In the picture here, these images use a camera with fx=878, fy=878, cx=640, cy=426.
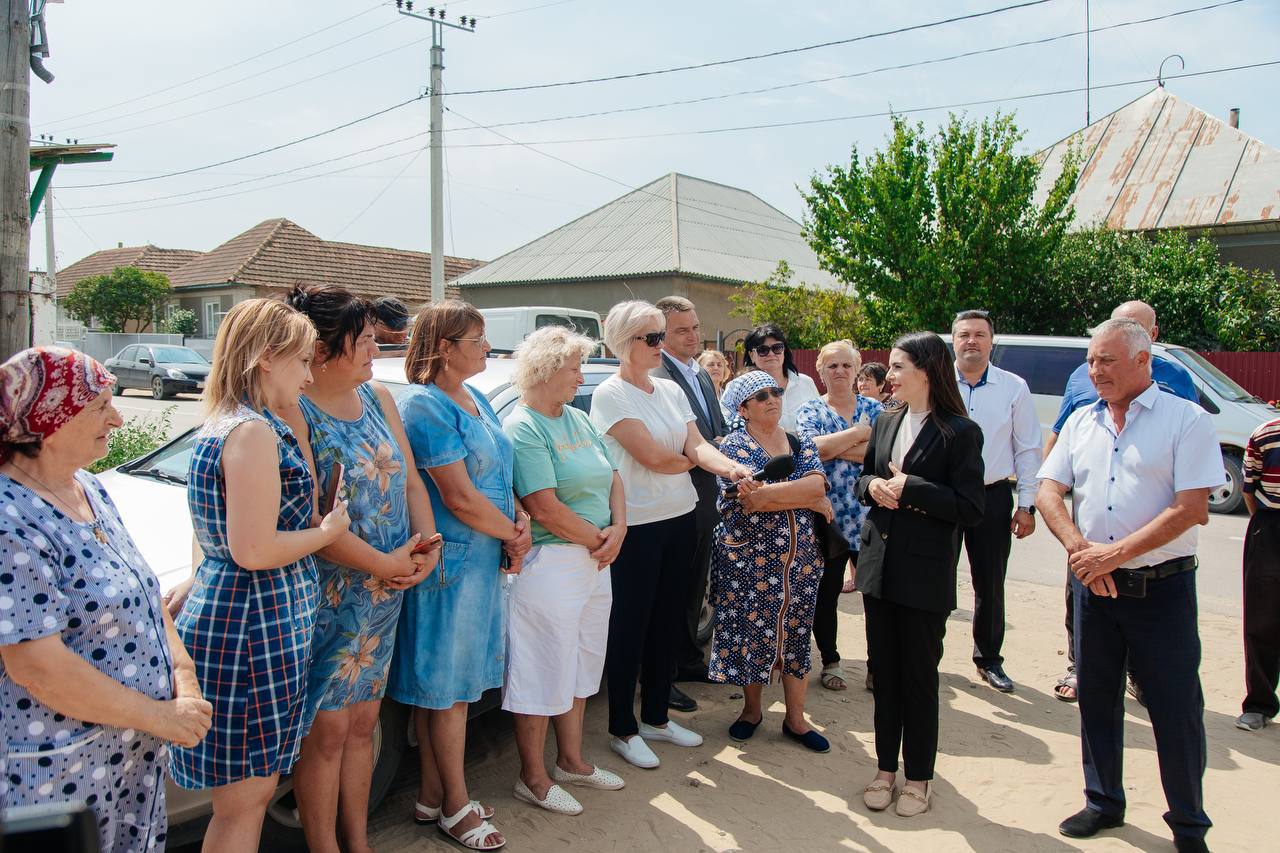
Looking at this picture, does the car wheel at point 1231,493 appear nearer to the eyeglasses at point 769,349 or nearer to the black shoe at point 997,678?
the black shoe at point 997,678

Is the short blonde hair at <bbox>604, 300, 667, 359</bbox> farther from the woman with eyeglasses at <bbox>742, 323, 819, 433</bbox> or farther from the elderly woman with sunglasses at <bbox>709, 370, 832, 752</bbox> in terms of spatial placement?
the woman with eyeglasses at <bbox>742, 323, 819, 433</bbox>

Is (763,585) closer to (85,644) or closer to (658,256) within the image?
(85,644)

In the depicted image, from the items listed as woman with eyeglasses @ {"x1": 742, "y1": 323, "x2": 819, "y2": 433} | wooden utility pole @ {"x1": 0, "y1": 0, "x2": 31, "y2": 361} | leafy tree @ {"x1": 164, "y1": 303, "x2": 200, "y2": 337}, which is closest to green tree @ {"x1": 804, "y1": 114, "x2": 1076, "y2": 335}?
woman with eyeglasses @ {"x1": 742, "y1": 323, "x2": 819, "y2": 433}

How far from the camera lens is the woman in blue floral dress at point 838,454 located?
5051 mm

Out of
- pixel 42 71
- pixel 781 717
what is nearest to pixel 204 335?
pixel 42 71

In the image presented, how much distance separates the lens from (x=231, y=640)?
250 cm

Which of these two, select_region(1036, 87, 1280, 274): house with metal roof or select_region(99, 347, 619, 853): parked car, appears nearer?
select_region(99, 347, 619, 853): parked car

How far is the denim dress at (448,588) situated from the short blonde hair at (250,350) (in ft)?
2.49

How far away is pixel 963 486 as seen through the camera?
3.65 metres

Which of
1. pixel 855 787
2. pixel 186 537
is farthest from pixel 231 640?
pixel 855 787

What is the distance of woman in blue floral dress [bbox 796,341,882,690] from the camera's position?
505 centimetres

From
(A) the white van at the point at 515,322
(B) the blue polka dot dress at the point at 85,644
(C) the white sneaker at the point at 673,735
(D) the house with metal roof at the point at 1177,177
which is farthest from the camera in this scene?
(D) the house with metal roof at the point at 1177,177

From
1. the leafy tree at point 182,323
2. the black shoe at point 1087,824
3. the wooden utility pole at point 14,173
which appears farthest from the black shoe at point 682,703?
the leafy tree at point 182,323

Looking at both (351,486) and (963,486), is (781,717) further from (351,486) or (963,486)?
(351,486)
